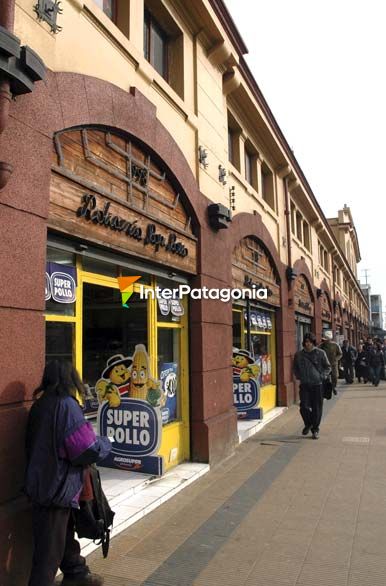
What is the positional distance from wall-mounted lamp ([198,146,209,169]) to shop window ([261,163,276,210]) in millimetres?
5544

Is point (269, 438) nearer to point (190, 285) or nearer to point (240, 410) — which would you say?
point (240, 410)

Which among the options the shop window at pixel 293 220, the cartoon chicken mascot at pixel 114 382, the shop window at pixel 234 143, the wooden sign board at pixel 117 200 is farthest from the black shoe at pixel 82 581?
the shop window at pixel 293 220

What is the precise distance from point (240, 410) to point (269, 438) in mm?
920

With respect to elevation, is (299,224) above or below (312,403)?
above

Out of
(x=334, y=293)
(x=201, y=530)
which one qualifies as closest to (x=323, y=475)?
(x=201, y=530)

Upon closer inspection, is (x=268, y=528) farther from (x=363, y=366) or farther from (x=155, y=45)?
(x=363, y=366)

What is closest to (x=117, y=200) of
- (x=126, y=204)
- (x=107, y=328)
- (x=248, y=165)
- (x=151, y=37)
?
(x=126, y=204)

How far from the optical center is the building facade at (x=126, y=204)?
371 cm

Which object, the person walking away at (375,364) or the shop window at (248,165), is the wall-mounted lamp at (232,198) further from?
the person walking away at (375,364)

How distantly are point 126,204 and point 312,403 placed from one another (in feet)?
17.1

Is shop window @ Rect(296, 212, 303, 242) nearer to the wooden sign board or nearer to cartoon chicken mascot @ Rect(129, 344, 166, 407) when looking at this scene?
the wooden sign board

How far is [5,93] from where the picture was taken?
11.5 ft

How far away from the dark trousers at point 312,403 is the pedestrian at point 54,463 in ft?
20.0

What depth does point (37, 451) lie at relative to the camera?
131 inches
